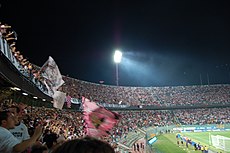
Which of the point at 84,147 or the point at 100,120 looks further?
the point at 100,120

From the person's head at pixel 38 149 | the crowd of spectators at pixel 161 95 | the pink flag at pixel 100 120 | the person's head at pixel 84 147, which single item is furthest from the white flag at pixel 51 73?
the crowd of spectators at pixel 161 95

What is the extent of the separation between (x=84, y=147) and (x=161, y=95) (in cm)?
6809

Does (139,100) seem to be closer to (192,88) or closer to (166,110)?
(166,110)

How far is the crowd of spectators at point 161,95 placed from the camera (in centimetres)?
5706

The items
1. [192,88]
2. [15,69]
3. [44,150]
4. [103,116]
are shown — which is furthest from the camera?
[192,88]

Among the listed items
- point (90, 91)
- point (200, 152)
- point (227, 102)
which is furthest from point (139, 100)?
point (200, 152)

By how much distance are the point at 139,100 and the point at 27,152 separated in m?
59.1

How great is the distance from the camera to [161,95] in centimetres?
6781

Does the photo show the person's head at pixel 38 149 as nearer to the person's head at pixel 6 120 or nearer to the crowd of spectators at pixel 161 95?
the person's head at pixel 6 120

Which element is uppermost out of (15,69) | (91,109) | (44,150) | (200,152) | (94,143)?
(15,69)

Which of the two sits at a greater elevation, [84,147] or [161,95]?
[161,95]

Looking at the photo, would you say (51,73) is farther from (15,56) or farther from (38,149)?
(38,149)

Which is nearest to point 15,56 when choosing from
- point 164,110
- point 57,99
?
point 57,99

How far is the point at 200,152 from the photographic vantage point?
24.7 m
